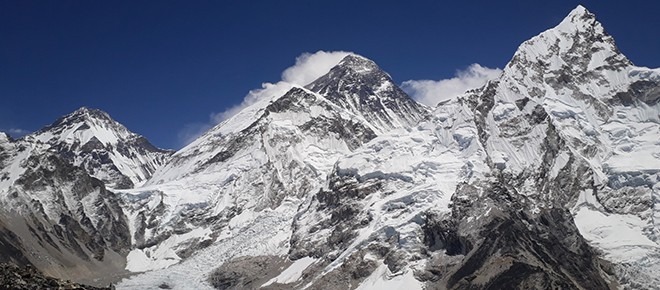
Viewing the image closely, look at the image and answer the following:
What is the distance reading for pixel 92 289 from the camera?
75250 millimetres

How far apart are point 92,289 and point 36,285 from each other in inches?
298

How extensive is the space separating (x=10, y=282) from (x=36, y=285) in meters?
2.19

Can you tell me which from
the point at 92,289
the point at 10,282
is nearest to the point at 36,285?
the point at 10,282

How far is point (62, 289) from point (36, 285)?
95.4 inches

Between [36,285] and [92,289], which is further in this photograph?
[92,289]

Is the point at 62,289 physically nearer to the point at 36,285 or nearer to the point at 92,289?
the point at 36,285

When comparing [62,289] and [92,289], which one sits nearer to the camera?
[62,289]

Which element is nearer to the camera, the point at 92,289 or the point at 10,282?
the point at 10,282

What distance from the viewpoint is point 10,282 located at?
223 ft

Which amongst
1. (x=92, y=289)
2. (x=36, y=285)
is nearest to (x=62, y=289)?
(x=36, y=285)

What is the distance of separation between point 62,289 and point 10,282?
4544 mm

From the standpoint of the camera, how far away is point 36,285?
6844cm
